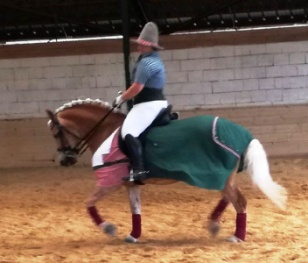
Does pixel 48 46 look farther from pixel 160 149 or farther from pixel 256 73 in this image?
pixel 160 149

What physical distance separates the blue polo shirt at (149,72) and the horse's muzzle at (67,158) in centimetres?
91

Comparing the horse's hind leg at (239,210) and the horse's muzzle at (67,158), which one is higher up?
the horse's muzzle at (67,158)

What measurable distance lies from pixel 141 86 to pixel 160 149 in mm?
524

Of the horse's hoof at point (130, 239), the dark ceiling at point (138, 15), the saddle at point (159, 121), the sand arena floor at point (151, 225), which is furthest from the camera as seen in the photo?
the dark ceiling at point (138, 15)

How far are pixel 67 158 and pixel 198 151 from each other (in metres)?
1.18

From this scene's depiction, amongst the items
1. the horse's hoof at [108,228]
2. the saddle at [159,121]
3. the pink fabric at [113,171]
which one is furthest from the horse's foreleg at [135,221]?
the saddle at [159,121]

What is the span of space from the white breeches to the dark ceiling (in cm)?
419

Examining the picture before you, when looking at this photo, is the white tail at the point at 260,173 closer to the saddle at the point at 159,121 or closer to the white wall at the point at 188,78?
the saddle at the point at 159,121

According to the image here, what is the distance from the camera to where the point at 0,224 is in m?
5.84

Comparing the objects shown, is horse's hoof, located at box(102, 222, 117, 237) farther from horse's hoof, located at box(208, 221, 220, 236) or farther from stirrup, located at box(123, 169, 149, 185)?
horse's hoof, located at box(208, 221, 220, 236)

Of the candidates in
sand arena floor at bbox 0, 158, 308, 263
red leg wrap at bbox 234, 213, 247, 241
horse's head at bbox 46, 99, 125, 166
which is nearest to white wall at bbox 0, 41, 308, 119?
sand arena floor at bbox 0, 158, 308, 263

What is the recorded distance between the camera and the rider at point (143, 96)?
4.71m

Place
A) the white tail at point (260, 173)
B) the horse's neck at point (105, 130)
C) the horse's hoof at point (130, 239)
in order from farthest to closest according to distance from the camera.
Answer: the horse's neck at point (105, 130)
the horse's hoof at point (130, 239)
the white tail at point (260, 173)

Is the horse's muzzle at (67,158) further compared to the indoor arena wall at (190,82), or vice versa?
the indoor arena wall at (190,82)
